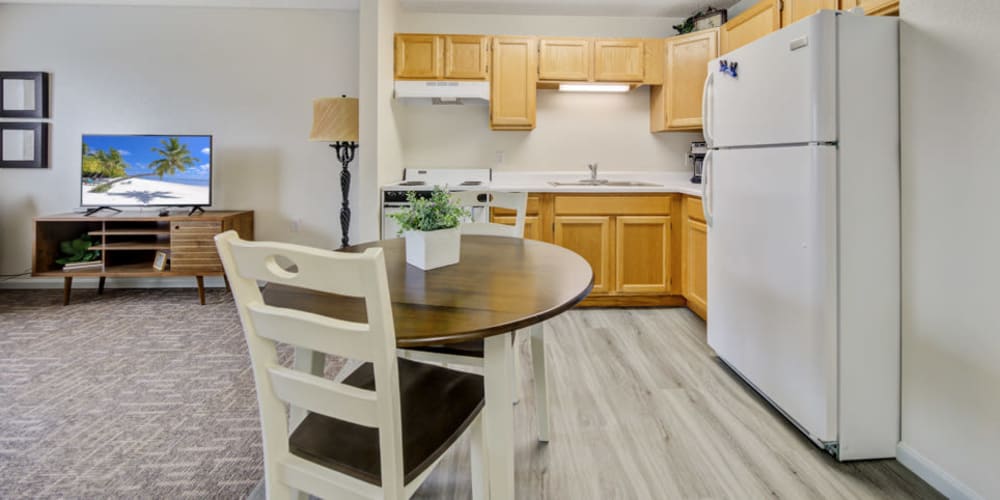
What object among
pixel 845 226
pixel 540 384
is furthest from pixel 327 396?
pixel 845 226

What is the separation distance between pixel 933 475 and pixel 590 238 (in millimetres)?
2241

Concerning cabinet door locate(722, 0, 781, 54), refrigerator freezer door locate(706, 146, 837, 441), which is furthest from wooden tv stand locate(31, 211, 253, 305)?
cabinet door locate(722, 0, 781, 54)

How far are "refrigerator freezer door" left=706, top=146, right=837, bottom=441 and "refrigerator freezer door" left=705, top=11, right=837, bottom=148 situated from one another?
72mm

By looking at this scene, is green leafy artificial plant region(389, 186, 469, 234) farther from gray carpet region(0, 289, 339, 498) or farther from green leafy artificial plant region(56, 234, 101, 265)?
green leafy artificial plant region(56, 234, 101, 265)

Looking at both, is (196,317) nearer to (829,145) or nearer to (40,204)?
(40,204)

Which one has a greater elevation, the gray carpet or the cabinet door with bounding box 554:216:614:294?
the cabinet door with bounding box 554:216:614:294

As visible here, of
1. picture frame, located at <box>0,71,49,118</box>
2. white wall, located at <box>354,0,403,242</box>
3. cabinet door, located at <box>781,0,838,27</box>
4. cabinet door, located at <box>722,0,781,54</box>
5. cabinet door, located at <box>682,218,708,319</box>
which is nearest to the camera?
cabinet door, located at <box>781,0,838,27</box>

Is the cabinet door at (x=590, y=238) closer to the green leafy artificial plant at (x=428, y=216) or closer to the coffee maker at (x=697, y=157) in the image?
the coffee maker at (x=697, y=157)

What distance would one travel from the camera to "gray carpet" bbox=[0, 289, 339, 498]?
5.06 feet

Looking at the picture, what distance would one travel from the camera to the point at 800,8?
2.63 metres

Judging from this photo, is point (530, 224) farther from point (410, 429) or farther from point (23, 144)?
point (23, 144)

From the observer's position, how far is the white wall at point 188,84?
389 cm

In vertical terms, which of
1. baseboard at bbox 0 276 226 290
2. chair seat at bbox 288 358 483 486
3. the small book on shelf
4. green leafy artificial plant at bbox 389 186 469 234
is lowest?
chair seat at bbox 288 358 483 486

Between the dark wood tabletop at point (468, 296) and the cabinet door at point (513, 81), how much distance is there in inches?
96.3
